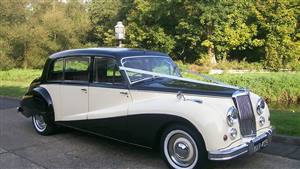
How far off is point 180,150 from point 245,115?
3.55ft

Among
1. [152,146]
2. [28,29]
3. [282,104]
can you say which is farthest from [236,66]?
[152,146]

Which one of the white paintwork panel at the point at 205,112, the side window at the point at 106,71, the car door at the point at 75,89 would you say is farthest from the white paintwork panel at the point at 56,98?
the white paintwork panel at the point at 205,112

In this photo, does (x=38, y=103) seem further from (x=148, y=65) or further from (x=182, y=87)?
(x=182, y=87)

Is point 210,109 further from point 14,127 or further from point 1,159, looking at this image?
point 14,127

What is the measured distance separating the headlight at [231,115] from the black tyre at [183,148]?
0.46 m

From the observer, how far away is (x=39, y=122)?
8.75 m

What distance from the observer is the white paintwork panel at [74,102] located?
7406 mm

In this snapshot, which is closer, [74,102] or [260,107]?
[260,107]

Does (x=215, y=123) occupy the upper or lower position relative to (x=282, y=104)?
upper

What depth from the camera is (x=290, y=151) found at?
6777 mm

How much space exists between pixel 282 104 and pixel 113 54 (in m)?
11.1

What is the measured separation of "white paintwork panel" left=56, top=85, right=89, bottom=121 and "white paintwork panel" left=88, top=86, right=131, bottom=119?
0.18 metres

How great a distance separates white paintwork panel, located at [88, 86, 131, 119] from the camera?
6633 millimetres

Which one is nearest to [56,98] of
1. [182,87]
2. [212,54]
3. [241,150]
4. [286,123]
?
[182,87]
